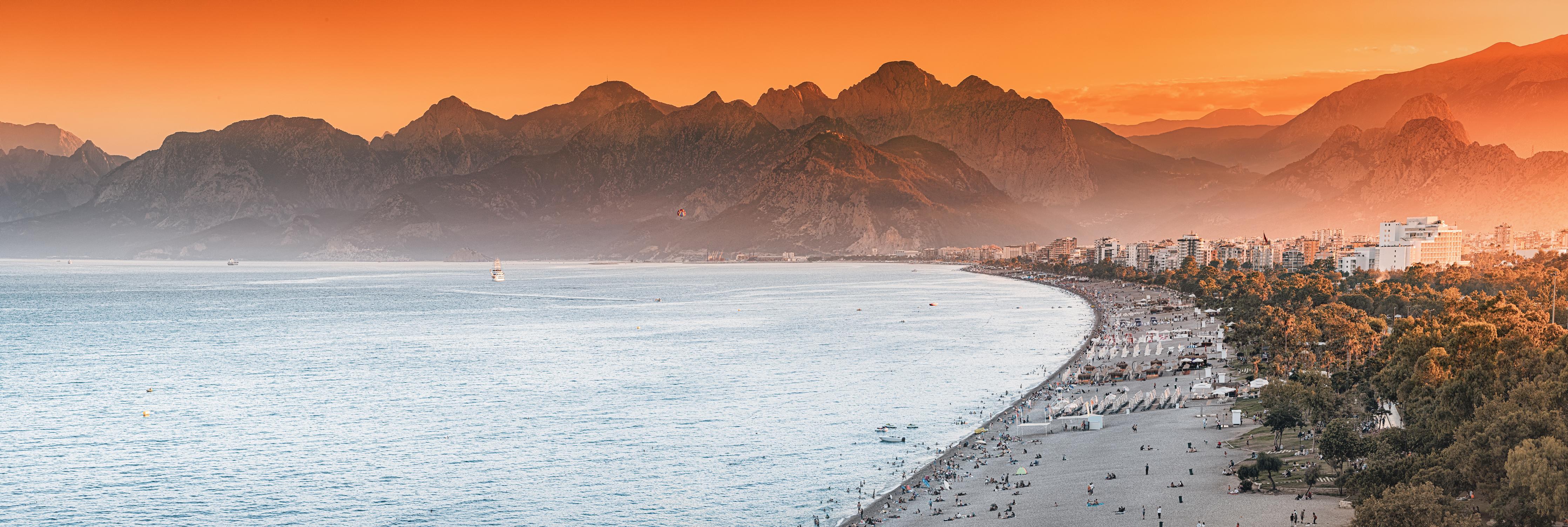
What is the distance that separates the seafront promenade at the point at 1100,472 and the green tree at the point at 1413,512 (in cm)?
489

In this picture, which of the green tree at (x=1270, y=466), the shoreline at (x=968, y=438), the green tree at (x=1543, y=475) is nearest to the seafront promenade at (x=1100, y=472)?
the shoreline at (x=968, y=438)

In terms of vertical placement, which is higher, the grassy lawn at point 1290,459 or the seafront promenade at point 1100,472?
the grassy lawn at point 1290,459

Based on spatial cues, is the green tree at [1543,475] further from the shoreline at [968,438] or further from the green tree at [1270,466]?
the shoreline at [968,438]

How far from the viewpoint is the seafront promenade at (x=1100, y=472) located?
38.1 metres

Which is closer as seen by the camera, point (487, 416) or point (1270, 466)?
point (1270, 466)

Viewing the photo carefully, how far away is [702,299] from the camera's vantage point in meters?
194

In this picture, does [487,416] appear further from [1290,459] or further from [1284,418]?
[1290,459]

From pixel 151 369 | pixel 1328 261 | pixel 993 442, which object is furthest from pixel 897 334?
pixel 1328 261

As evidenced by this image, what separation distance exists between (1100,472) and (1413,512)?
18.7 meters

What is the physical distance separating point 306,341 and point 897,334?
66.7m

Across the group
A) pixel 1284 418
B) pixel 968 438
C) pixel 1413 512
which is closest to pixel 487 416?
pixel 968 438

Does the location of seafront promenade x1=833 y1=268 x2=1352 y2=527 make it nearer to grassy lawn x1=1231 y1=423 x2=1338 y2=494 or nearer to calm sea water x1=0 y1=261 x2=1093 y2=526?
grassy lawn x1=1231 y1=423 x2=1338 y2=494

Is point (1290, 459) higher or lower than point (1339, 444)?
lower

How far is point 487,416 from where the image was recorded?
6594cm
